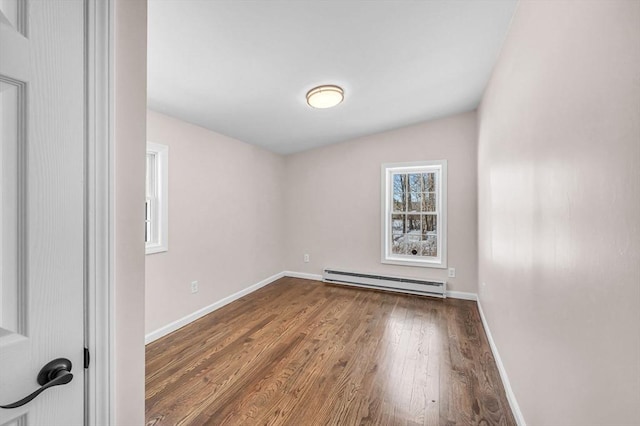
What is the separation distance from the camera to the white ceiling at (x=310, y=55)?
1504 millimetres

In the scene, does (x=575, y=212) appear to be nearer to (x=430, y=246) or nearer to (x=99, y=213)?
(x=99, y=213)

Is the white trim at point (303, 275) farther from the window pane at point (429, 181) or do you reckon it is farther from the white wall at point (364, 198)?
the window pane at point (429, 181)

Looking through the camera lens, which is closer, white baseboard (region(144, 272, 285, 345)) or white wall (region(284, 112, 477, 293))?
white baseboard (region(144, 272, 285, 345))

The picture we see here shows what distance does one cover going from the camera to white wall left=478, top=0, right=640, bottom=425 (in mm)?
698

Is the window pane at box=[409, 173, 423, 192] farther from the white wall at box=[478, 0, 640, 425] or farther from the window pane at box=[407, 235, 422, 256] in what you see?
the white wall at box=[478, 0, 640, 425]

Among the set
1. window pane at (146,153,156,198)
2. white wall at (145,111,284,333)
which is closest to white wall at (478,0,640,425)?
white wall at (145,111,284,333)

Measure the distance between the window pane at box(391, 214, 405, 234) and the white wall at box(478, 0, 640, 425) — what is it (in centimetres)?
226

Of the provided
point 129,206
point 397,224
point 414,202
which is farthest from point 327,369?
point 414,202

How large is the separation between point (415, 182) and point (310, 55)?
2695mm

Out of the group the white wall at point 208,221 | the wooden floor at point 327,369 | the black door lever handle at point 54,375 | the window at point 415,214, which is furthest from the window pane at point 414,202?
the black door lever handle at point 54,375

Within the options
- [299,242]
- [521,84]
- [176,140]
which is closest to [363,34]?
[521,84]

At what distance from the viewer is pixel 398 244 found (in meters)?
4.06

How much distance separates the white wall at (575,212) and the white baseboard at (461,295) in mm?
1908

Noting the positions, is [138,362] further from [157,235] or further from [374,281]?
[374,281]
